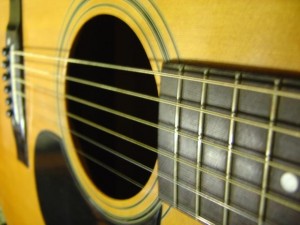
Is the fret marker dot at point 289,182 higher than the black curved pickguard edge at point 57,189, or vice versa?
the fret marker dot at point 289,182

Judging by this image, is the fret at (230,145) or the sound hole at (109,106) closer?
the fret at (230,145)

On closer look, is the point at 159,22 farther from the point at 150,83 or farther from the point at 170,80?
the point at 150,83

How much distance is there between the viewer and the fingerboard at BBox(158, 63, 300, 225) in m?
0.28

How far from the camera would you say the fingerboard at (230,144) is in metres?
0.28

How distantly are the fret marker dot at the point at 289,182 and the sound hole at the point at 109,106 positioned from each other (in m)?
0.33

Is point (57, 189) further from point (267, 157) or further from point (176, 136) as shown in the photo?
point (267, 157)

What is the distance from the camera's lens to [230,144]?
1.05 feet

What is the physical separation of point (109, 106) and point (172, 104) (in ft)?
1.21

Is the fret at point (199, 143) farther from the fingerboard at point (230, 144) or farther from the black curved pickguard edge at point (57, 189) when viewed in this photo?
the black curved pickguard edge at point (57, 189)

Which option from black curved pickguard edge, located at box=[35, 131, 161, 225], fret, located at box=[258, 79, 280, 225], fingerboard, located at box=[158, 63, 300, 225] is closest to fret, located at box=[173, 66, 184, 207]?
fingerboard, located at box=[158, 63, 300, 225]

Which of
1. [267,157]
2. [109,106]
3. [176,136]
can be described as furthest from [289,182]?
[109,106]

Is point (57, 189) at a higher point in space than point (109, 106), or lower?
lower

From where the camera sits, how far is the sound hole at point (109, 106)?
2.02ft

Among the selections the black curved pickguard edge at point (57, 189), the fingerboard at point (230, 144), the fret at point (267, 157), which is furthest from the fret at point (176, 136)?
the black curved pickguard edge at point (57, 189)
